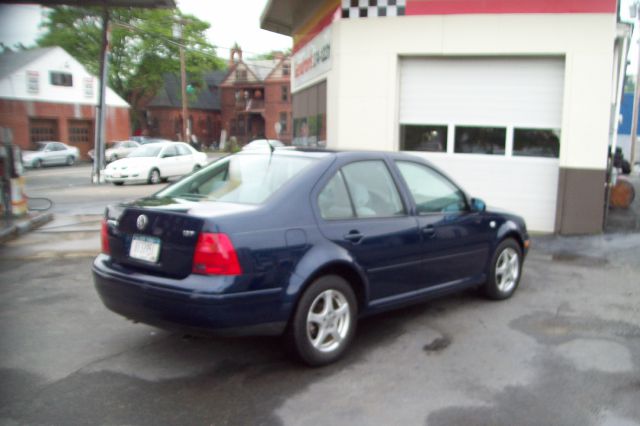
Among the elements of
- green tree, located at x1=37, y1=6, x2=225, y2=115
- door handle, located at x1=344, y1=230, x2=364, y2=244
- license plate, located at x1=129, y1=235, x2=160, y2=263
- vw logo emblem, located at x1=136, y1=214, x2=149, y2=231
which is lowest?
license plate, located at x1=129, y1=235, x2=160, y2=263

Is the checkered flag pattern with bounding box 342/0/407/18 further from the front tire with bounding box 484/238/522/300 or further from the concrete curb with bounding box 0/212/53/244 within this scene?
the concrete curb with bounding box 0/212/53/244

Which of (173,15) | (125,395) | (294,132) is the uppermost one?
(173,15)

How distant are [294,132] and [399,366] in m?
12.0

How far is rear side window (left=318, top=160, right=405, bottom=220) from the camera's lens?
4406 mm

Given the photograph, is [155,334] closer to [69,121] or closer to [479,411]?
[479,411]

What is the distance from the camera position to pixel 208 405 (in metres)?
3.58

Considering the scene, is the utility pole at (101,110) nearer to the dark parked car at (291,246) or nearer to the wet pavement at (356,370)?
the wet pavement at (356,370)

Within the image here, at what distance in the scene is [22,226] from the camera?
32.7ft

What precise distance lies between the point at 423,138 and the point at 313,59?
10.8 ft

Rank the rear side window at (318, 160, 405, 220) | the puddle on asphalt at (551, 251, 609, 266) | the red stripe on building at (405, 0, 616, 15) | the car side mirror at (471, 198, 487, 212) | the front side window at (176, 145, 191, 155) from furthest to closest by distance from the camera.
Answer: the front side window at (176, 145, 191, 155) < the red stripe on building at (405, 0, 616, 15) < the puddle on asphalt at (551, 251, 609, 266) < the car side mirror at (471, 198, 487, 212) < the rear side window at (318, 160, 405, 220)

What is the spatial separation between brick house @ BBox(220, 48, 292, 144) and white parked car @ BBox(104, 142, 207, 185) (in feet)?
122

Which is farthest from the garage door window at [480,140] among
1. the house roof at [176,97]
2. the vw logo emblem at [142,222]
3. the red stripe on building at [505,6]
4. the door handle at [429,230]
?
the house roof at [176,97]

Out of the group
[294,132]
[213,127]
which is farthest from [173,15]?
[294,132]

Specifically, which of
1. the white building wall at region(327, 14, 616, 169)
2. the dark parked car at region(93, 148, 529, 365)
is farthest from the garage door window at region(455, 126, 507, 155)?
the dark parked car at region(93, 148, 529, 365)
